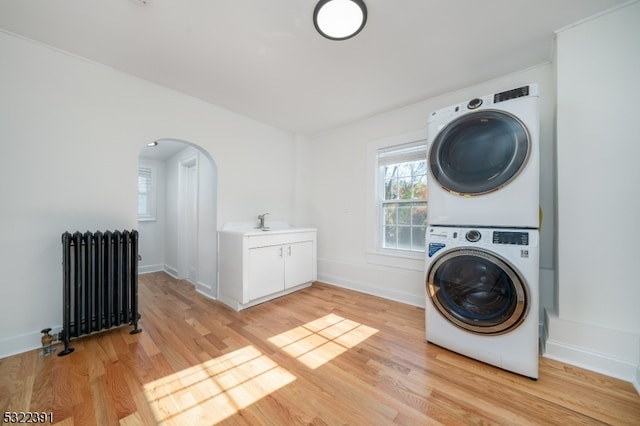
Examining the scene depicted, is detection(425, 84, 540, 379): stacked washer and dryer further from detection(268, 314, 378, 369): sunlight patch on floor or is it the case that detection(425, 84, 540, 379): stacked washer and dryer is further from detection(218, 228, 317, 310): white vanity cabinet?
detection(218, 228, 317, 310): white vanity cabinet

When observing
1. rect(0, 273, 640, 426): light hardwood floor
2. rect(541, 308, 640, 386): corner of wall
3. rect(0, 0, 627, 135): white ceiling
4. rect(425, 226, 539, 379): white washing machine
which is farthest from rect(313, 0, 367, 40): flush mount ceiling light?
rect(541, 308, 640, 386): corner of wall

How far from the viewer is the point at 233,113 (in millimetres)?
3086

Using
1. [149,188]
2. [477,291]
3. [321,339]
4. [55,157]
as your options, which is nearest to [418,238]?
[477,291]

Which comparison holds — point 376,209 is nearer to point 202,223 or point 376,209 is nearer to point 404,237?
point 404,237

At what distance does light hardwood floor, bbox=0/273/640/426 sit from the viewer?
1.23m

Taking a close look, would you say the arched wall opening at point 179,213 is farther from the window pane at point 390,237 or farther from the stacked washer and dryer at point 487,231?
the stacked washer and dryer at point 487,231

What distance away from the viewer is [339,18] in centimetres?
157

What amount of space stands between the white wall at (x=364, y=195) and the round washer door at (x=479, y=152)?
2.65 feet

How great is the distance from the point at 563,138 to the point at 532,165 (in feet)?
1.70

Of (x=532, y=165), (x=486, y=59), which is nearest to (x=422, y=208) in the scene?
(x=532, y=165)

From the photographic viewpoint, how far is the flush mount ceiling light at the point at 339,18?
148 cm

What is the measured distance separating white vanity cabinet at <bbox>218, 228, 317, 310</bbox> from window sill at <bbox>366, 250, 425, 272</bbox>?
38.8 inches

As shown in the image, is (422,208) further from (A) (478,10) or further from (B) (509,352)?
(A) (478,10)

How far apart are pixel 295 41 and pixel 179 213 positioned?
3476 millimetres
